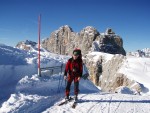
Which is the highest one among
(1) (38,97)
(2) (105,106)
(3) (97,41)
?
(3) (97,41)

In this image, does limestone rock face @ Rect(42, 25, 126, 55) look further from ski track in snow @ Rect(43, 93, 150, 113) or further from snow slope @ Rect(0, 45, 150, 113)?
ski track in snow @ Rect(43, 93, 150, 113)

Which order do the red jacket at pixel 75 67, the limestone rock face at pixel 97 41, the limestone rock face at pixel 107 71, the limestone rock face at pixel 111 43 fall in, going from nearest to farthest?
the red jacket at pixel 75 67 < the limestone rock face at pixel 107 71 < the limestone rock face at pixel 97 41 < the limestone rock face at pixel 111 43

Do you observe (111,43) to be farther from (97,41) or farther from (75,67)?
(75,67)

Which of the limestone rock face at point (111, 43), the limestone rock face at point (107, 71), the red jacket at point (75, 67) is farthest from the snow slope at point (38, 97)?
the limestone rock face at point (111, 43)

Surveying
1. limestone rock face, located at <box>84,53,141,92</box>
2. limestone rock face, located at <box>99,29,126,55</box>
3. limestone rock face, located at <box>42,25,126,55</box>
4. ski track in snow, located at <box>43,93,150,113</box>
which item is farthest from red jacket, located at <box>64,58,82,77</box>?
limestone rock face, located at <box>99,29,126,55</box>

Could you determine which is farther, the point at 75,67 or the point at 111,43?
the point at 111,43

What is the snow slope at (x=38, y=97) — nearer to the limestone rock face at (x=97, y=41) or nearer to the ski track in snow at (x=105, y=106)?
the ski track in snow at (x=105, y=106)

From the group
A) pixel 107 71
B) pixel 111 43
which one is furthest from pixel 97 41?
pixel 107 71

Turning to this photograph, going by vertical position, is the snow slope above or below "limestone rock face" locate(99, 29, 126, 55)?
below

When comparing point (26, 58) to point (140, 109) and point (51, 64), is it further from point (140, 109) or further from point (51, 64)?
point (140, 109)

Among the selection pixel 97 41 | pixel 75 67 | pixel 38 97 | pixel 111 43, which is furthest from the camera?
pixel 97 41

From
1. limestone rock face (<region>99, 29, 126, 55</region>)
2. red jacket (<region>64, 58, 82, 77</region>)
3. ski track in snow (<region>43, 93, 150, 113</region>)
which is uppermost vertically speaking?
limestone rock face (<region>99, 29, 126, 55</region>)

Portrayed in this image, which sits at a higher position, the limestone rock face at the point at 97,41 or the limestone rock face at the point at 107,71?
the limestone rock face at the point at 97,41

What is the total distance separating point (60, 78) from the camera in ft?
57.0
